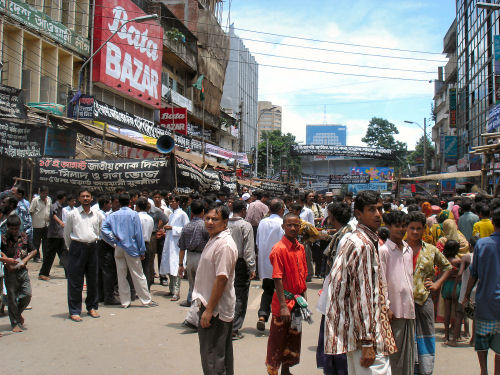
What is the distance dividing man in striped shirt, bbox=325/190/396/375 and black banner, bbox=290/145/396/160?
44.4m

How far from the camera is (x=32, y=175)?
35.4ft

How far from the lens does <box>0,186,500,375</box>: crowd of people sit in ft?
9.69

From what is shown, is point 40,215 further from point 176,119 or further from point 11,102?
point 176,119

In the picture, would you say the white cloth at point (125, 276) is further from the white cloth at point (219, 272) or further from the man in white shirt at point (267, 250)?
the white cloth at point (219, 272)

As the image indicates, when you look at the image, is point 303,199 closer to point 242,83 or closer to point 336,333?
point 336,333

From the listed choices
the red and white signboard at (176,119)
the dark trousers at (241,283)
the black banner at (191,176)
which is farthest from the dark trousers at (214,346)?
the red and white signboard at (176,119)

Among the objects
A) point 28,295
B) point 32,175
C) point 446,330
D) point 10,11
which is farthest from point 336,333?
point 10,11

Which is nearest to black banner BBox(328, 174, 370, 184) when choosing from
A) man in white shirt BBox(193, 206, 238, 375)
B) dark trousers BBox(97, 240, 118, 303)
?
dark trousers BBox(97, 240, 118, 303)

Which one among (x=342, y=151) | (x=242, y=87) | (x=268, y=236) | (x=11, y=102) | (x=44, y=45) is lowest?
(x=268, y=236)

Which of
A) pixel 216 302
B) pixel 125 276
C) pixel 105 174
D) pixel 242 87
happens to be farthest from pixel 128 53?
pixel 242 87

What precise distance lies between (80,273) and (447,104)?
5083 centimetres

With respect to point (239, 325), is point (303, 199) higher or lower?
higher

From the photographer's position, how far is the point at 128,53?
23.3m

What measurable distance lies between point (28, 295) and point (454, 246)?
5.32 m
